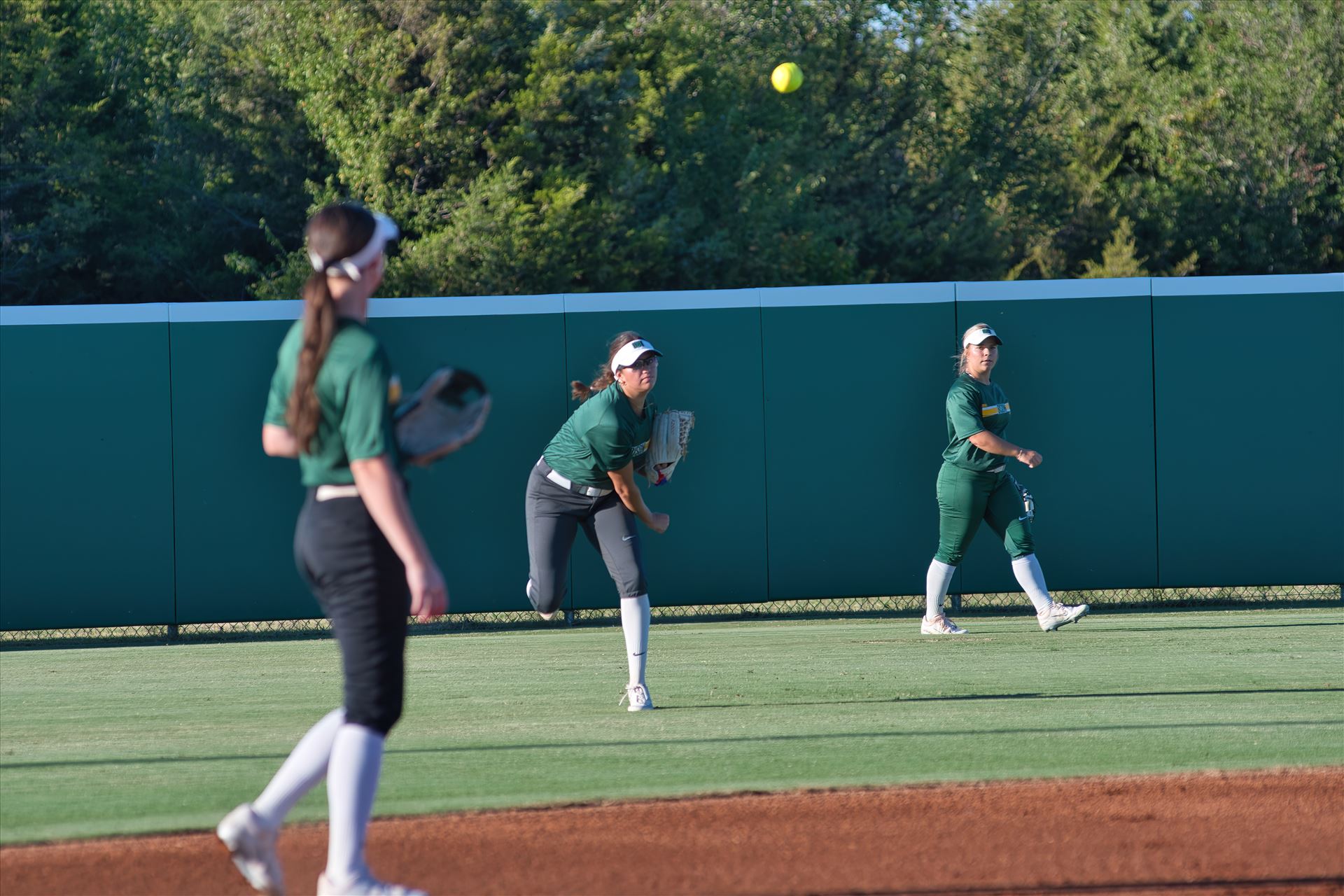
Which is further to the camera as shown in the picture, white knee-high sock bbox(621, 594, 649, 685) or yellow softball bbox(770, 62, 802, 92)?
yellow softball bbox(770, 62, 802, 92)

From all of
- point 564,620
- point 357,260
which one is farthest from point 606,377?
point 564,620

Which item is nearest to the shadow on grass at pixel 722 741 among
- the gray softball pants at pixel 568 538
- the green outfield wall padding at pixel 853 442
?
the gray softball pants at pixel 568 538

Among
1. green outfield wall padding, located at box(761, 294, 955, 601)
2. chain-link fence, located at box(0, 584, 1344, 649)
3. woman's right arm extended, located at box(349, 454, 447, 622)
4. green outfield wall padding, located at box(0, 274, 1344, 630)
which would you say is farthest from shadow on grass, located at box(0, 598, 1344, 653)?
woman's right arm extended, located at box(349, 454, 447, 622)

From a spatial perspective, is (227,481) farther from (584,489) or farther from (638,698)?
(638,698)

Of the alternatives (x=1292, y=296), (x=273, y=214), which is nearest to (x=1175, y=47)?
(x=273, y=214)

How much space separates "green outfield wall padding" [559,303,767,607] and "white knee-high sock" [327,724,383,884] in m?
8.15

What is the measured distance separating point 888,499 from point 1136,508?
6.79ft

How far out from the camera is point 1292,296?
12.4 metres

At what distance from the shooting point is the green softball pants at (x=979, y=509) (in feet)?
31.5

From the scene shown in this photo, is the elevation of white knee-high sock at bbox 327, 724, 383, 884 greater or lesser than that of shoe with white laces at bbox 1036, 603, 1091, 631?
greater

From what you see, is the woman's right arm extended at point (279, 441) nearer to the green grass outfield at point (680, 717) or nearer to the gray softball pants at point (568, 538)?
the green grass outfield at point (680, 717)

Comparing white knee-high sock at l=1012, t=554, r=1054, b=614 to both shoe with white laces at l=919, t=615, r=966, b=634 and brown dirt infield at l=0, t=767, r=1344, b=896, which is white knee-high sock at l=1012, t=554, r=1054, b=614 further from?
brown dirt infield at l=0, t=767, r=1344, b=896

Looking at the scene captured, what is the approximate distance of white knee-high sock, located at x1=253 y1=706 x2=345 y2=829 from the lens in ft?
12.7

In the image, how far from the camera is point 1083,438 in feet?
40.7
